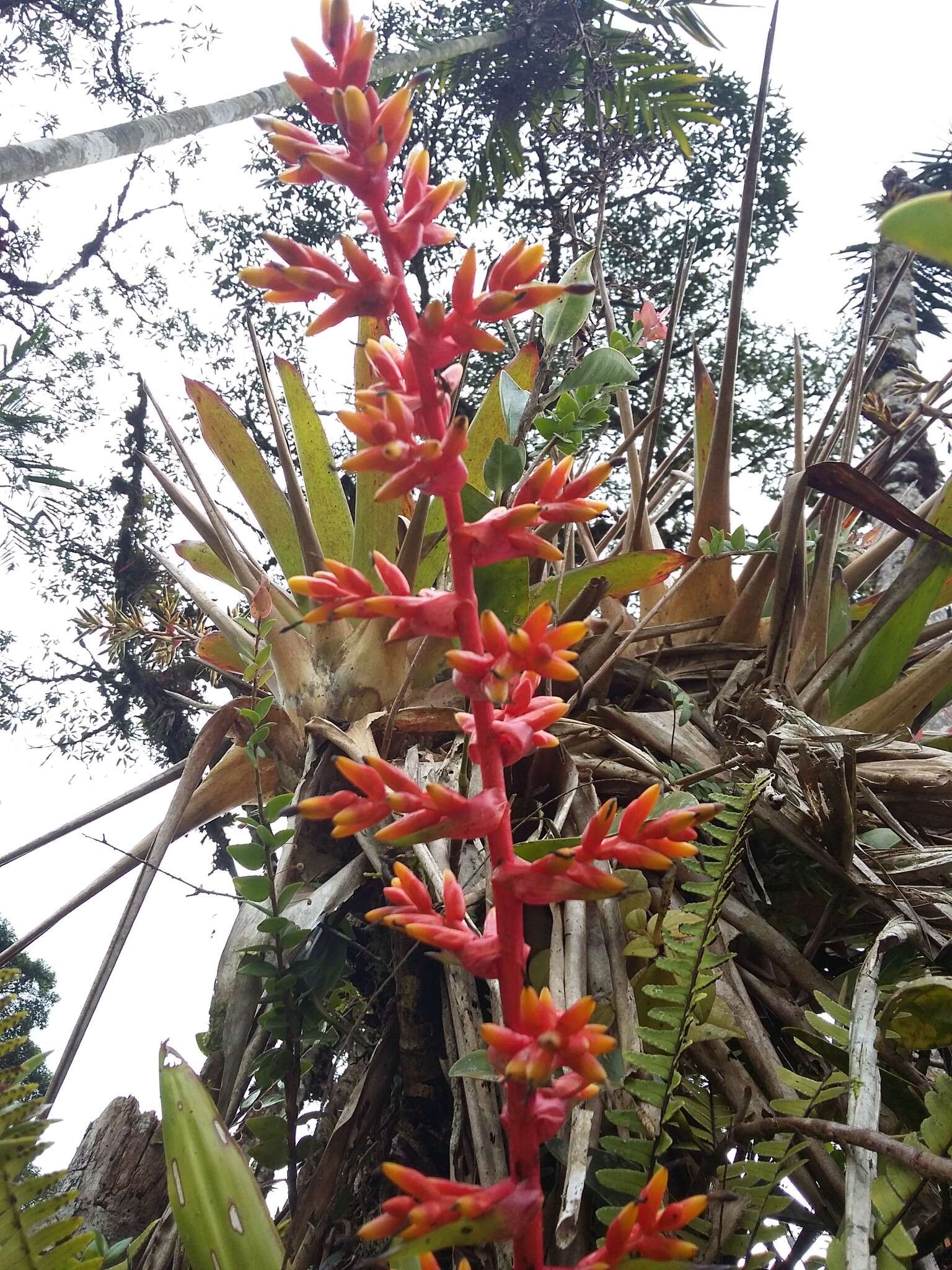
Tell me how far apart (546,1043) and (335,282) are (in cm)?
41

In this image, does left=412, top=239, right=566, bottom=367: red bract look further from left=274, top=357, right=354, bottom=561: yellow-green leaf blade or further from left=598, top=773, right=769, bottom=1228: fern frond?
left=274, top=357, right=354, bottom=561: yellow-green leaf blade

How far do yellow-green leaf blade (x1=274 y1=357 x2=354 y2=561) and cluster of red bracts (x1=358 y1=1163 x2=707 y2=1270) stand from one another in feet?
3.00

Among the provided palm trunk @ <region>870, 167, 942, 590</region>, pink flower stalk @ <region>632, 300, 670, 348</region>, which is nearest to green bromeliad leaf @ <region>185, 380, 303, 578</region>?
pink flower stalk @ <region>632, 300, 670, 348</region>

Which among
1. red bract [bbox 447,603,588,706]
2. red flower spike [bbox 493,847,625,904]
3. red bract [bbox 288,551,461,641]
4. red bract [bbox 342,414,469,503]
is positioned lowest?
red flower spike [bbox 493,847,625,904]

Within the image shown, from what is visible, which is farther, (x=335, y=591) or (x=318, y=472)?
(x=318, y=472)

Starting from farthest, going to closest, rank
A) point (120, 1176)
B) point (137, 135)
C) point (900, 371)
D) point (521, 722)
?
point (137, 135), point (900, 371), point (120, 1176), point (521, 722)

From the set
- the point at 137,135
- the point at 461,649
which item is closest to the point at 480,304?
the point at 461,649

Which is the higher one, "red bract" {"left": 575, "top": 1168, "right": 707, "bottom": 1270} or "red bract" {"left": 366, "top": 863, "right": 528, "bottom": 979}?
"red bract" {"left": 366, "top": 863, "right": 528, "bottom": 979}

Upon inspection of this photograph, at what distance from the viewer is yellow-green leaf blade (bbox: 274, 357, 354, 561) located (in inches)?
46.5

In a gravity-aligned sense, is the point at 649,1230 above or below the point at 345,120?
below

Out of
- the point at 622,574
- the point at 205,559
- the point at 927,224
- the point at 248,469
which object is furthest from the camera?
the point at 205,559

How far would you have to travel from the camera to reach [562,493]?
1.61 feet

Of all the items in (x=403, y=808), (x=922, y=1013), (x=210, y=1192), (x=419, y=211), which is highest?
(x=419, y=211)

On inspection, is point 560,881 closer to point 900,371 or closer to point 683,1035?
point 683,1035
